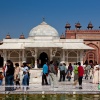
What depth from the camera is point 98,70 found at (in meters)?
14.5

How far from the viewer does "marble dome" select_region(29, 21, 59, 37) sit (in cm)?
3090

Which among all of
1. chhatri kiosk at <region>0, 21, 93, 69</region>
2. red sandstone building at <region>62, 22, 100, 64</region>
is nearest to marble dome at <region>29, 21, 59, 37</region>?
chhatri kiosk at <region>0, 21, 93, 69</region>

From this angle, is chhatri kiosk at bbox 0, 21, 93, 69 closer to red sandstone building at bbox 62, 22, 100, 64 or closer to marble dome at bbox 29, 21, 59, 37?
marble dome at bbox 29, 21, 59, 37

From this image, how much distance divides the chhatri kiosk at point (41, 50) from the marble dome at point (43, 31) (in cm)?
21

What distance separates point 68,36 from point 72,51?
9.76 metres

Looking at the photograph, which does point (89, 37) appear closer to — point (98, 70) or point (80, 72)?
point (98, 70)

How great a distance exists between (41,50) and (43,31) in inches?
106

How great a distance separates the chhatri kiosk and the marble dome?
212mm

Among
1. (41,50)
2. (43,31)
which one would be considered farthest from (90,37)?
(41,50)

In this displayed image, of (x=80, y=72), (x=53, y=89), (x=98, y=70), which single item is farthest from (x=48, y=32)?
(x=53, y=89)

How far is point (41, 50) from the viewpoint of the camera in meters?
29.1

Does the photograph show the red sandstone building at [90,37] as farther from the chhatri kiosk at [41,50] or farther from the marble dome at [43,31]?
the chhatri kiosk at [41,50]

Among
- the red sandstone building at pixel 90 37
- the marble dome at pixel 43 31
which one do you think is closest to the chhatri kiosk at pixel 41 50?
the marble dome at pixel 43 31

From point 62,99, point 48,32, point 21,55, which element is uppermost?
point 48,32
